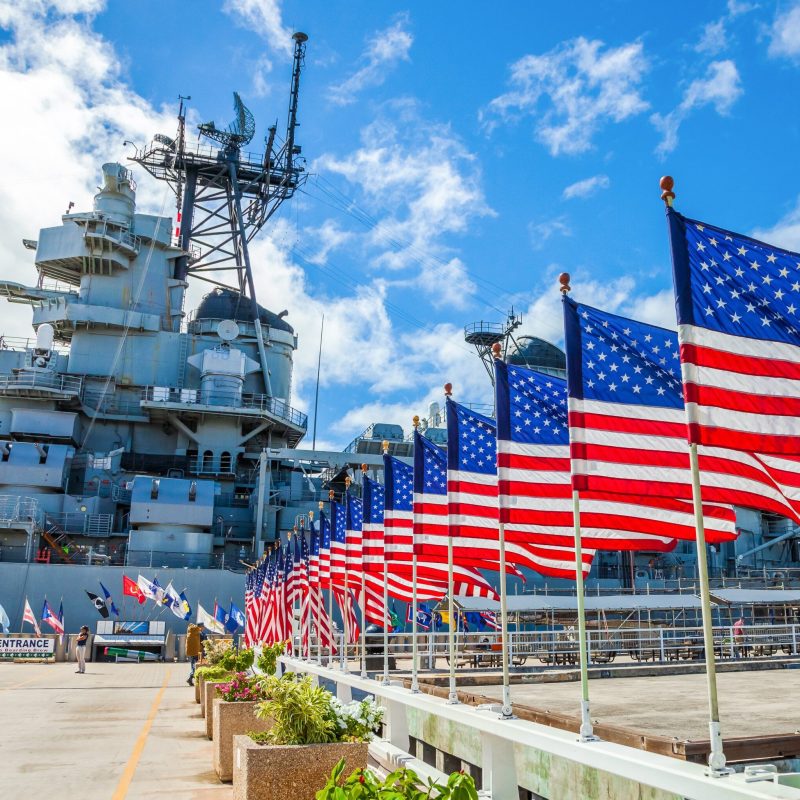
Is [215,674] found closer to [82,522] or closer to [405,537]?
[405,537]

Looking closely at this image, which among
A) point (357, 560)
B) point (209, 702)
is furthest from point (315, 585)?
point (209, 702)

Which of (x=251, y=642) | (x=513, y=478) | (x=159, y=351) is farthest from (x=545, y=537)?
(x=159, y=351)

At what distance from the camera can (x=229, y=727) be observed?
32.8 ft

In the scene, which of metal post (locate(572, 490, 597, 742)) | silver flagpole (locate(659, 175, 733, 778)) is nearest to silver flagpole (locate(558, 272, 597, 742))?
metal post (locate(572, 490, 597, 742))

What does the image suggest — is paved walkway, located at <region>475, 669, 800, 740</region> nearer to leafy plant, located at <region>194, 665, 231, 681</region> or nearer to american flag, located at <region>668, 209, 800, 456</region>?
american flag, located at <region>668, 209, 800, 456</region>

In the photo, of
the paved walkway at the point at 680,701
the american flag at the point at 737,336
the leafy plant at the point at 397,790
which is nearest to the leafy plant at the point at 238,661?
the paved walkway at the point at 680,701

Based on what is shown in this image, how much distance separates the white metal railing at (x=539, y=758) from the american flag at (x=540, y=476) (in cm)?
201

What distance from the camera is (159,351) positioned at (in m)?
47.2

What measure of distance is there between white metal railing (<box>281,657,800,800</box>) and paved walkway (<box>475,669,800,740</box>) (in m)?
1.03

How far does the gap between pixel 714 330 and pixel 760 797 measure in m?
3.03

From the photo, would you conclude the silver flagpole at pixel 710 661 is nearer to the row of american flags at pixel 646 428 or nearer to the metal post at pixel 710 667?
the metal post at pixel 710 667

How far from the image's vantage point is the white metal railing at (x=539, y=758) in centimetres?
427

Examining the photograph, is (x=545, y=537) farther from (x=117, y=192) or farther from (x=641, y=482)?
(x=117, y=192)

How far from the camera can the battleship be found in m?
39.0
